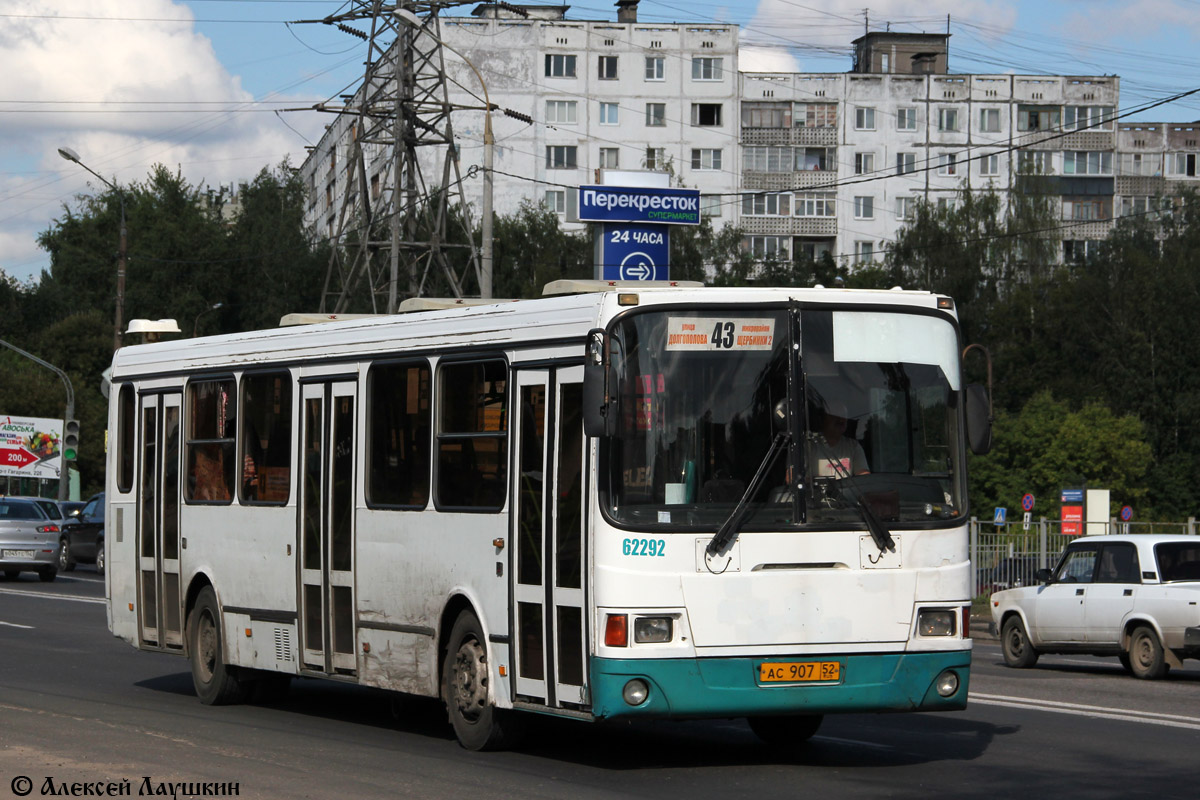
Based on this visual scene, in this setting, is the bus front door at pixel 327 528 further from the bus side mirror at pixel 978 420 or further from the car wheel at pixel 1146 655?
the car wheel at pixel 1146 655

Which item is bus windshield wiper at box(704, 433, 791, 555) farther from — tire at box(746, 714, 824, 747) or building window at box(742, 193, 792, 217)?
building window at box(742, 193, 792, 217)

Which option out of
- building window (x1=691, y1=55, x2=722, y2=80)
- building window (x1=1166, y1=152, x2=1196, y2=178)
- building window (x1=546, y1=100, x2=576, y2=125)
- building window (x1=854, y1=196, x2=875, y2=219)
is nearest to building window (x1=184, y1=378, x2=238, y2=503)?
building window (x1=546, y1=100, x2=576, y2=125)

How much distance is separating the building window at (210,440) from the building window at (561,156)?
76933 mm

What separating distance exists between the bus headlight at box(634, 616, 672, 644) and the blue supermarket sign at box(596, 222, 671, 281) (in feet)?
60.8

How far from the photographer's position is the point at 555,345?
34.7 ft

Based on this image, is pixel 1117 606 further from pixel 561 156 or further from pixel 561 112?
pixel 561 112

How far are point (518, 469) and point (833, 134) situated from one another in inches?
3438

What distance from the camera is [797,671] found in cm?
1001

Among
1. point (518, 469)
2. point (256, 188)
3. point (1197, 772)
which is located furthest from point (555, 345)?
point (256, 188)

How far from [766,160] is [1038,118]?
53.5 feet

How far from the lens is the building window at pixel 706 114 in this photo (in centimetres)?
9275

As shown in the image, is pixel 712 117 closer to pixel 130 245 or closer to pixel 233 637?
pixel 130 245

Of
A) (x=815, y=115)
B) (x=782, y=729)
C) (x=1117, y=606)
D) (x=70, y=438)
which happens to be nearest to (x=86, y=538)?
(x=70, y=438)

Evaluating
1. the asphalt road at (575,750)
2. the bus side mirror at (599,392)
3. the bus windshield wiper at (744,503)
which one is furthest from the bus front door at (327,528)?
the bus windshield wiper at (744,503)
